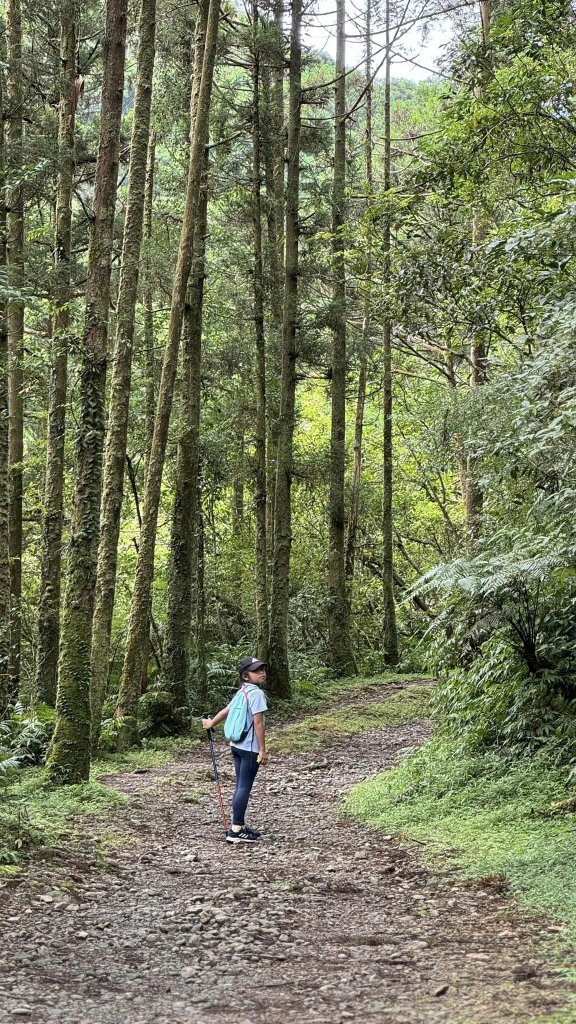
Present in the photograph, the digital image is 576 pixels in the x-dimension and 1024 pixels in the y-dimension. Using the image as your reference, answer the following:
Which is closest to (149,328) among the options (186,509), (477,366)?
(186,509)

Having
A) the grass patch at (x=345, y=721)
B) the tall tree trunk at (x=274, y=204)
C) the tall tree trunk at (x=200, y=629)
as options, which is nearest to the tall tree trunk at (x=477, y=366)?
the grass patch at (x=345, y=721)

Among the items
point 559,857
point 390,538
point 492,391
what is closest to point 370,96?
point 390,538

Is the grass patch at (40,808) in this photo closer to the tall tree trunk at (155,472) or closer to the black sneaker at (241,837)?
the black sneaker at (241,837)

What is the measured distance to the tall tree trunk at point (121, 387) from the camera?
11625 mm

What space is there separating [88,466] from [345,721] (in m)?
7.68

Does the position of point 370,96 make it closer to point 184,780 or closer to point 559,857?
point 184,780

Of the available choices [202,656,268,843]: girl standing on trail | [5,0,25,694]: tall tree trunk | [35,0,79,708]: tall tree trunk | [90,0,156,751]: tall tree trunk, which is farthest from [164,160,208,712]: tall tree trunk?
[202,656,268,843]: girl standing on trail

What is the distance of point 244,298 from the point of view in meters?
20.0

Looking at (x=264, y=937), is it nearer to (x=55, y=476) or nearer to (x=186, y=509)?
(x=55, y=476)

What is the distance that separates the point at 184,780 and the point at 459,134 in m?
8.26

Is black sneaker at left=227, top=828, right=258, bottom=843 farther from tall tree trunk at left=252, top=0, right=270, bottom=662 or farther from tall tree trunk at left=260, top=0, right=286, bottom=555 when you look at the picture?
tall tree trunk at left=260, top=0, right=286, bottom=555

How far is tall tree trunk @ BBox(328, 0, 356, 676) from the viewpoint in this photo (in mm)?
18672

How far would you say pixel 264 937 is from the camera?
16.3ft

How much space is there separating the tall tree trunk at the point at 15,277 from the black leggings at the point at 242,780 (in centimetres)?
533
